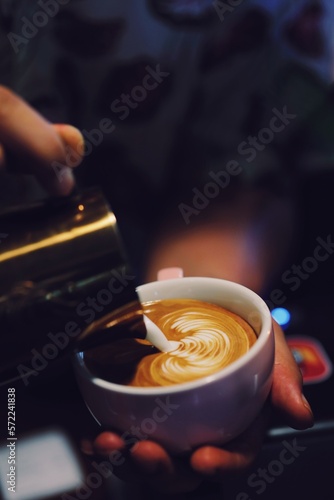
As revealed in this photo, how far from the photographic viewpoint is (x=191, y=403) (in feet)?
2.60

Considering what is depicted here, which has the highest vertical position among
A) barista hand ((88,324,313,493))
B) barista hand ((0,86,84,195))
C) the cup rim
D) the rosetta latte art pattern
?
barista hand ((0,86,84,195))

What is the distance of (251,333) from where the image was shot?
0.98 m

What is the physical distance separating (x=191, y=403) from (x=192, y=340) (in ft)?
0.71

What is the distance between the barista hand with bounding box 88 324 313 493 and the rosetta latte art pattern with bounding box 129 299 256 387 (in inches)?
4.3

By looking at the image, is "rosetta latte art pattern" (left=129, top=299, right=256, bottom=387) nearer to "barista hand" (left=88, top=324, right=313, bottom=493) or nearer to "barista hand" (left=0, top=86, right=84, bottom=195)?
"barista hand" (left=88, top=324, right=313, bottom=493)

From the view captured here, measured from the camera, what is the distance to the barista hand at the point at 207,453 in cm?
85

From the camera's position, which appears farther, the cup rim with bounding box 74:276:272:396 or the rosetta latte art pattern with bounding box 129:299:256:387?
the rosetta latte art pattern with bounding box 129:299:256:387

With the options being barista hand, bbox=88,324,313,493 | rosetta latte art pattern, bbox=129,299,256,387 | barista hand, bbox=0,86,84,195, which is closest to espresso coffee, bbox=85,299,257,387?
rosetta latte art pattern, bbox=129,299,256,387

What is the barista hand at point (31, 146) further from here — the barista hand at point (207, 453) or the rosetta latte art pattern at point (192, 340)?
the barista hand at point (207, 453)

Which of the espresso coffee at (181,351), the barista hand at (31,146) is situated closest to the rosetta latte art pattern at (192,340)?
the espresso coffee at (181,351)

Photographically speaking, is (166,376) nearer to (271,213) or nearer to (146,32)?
(271,213)

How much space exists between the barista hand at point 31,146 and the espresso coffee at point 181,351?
31cm

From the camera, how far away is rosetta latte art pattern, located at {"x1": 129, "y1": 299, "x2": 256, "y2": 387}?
91 centimetres

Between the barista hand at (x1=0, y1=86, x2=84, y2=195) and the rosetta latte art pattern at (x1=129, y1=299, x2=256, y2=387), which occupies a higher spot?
the barista hand at (x1=0, y1=86, x2=84, y2=195)
